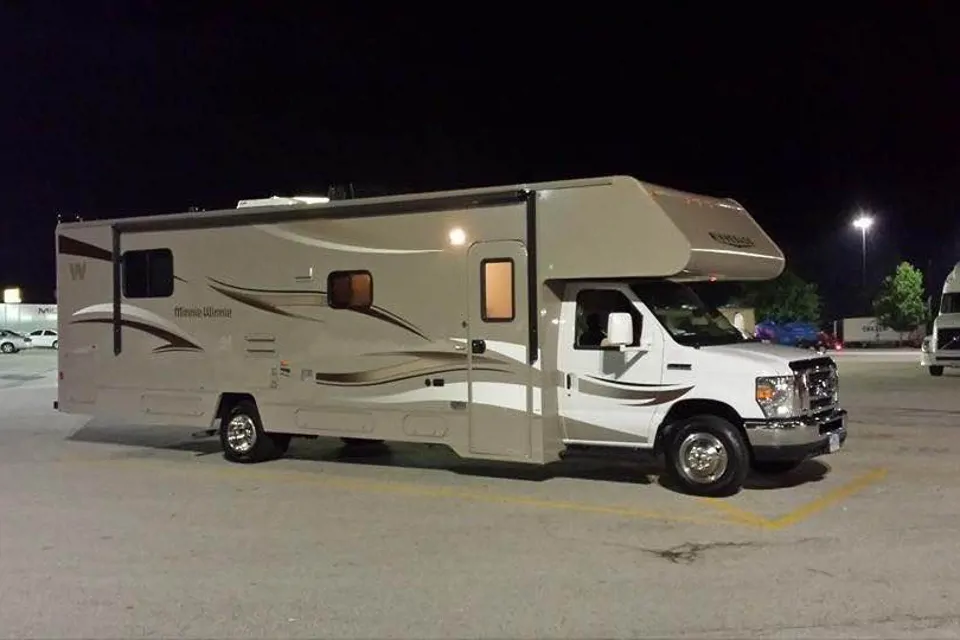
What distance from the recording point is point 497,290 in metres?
10.2

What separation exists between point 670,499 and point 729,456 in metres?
0.71

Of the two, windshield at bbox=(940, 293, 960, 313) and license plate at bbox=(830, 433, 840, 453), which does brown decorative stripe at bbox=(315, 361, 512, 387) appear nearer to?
license plate at bbox=(830, 433, 840, 453)

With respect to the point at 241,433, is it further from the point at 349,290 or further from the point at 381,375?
the point at 349,290

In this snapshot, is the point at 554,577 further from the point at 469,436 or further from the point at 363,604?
the point at 469,436

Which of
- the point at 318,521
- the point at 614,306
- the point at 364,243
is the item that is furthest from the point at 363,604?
the point at 364,243

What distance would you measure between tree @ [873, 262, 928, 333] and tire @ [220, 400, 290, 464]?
Result: 187 ft

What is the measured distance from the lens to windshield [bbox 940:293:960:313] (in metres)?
27.8

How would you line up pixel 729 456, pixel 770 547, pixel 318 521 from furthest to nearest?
pixel 729 456
pixel 318 521
pixel 770 547

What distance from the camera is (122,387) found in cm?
1279

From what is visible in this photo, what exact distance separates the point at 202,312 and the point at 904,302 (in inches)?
2255

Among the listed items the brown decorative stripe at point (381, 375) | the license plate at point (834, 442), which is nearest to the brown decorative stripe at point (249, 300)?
the brown decorative stripe at point (381, 375)

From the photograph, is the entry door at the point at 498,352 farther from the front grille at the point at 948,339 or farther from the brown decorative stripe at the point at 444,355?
the front grille at the point at 948,339

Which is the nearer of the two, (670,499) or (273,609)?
(273,609)

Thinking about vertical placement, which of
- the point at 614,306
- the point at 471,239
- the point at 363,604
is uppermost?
the point at 471,239
